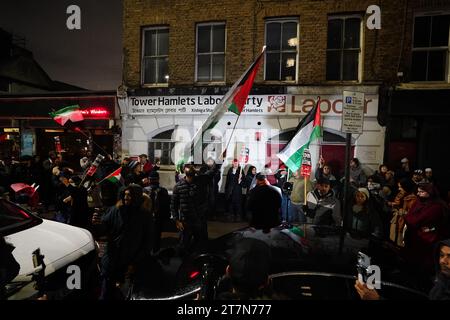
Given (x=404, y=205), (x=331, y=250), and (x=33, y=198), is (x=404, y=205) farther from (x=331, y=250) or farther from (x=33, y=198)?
(x=33, y=198)

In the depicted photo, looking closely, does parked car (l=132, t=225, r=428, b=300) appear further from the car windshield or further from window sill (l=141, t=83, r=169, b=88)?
window sill (l=141, t=83, r=169, b=88)

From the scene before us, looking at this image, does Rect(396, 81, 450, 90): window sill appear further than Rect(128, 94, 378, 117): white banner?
No

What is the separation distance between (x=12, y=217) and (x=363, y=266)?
4.31 meters

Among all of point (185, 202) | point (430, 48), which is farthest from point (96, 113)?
point (430, 48)

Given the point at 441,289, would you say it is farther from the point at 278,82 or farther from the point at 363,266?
the point at 278,82

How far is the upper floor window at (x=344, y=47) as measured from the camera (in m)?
10.3

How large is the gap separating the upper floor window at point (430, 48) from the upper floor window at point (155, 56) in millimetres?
8745

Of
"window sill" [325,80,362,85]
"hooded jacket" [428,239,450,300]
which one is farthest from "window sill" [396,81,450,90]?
"hooded jacket" [428,239,450,300]

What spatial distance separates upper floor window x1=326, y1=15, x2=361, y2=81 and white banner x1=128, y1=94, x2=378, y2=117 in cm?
97

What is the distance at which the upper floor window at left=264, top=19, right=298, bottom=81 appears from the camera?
1066cm

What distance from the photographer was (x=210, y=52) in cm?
1128

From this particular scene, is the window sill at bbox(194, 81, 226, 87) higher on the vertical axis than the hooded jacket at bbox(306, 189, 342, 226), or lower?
higher

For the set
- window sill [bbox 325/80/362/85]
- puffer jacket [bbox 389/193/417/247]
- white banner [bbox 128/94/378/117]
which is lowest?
puffer jacket [bbox 389/193/417/247]
